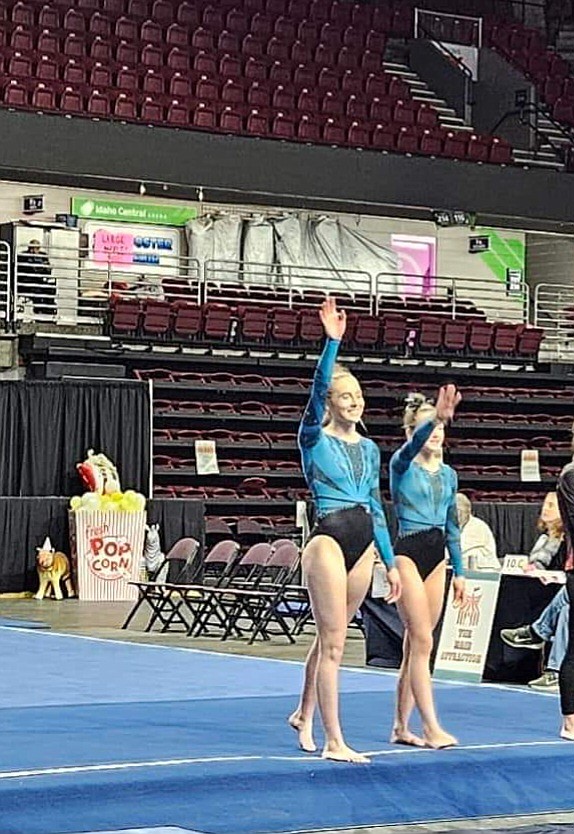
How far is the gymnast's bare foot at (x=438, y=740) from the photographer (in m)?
7.69

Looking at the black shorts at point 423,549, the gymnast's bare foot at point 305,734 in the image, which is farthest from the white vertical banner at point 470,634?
the gymnast's bare foot at point 305,734

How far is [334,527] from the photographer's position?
736 centimetres

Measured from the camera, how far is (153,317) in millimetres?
Answer: 22328

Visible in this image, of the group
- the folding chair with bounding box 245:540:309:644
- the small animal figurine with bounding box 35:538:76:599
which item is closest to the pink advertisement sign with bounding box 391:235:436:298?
the small animal figurine with bounding box 35:538:76:599

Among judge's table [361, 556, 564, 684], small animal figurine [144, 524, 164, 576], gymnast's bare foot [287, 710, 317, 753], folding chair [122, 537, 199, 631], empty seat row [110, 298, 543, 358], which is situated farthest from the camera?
empty seat row [110, 298, 543, 358]

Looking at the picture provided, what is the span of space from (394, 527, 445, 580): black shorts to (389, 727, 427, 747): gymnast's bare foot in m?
A: 0.71

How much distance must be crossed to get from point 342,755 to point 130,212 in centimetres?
1854

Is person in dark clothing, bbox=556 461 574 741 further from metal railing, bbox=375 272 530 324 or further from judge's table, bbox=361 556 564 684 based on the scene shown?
metal railing, bbox=375 272 530 324

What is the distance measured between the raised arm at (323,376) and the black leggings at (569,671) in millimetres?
1502

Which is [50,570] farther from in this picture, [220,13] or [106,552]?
[220,13]

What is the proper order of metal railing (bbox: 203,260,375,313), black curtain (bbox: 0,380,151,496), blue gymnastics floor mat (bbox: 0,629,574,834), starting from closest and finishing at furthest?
blue gymnastics floor mat (bbox: 0,629,574,834)
black curtain (bbox: 0,380,151,496)
metal railing (bbox: 203,260,375,313)

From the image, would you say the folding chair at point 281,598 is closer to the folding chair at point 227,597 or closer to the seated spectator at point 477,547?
the folding chair at point 227,597

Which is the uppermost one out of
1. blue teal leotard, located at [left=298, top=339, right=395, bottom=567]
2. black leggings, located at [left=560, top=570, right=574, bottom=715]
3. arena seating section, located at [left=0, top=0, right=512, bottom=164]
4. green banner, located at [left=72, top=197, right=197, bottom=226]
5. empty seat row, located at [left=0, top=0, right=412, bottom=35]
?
empty seat row, located at [left=0, top=0, right=412, bottom=35]

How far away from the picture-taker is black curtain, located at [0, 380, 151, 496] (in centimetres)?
2073
